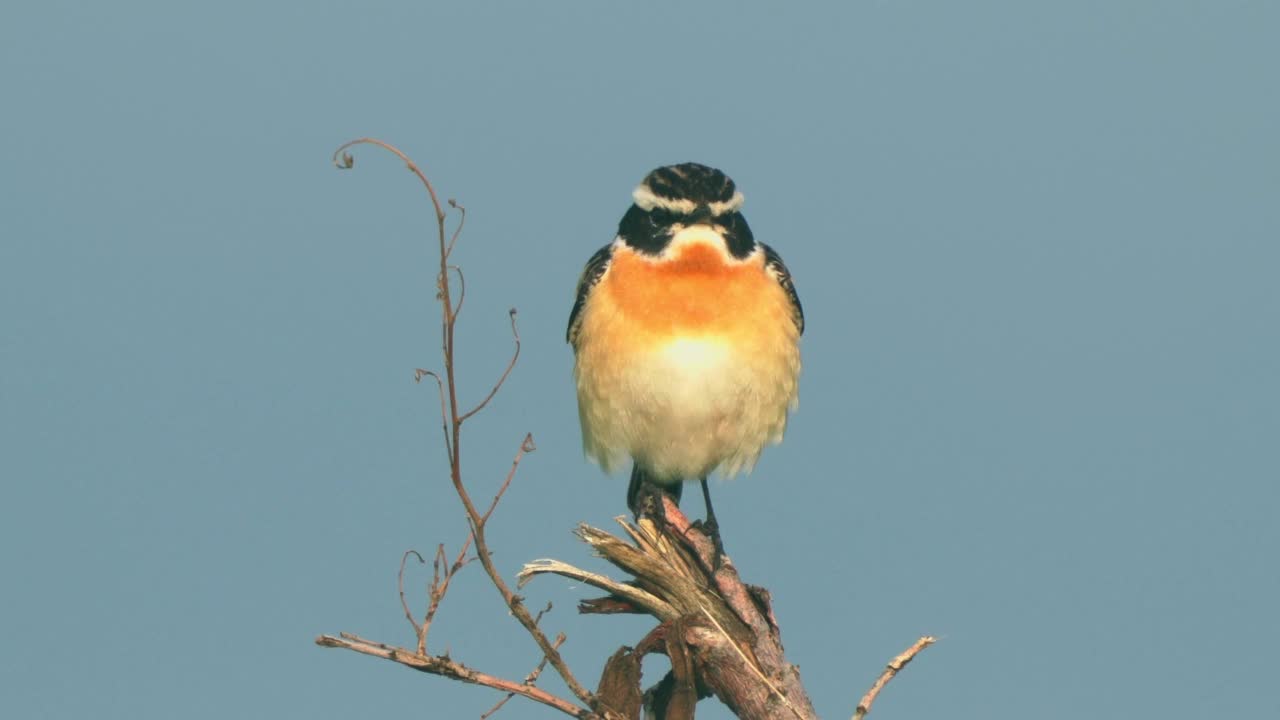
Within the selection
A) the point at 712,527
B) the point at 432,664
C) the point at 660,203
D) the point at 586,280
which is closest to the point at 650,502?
the point at 712,527

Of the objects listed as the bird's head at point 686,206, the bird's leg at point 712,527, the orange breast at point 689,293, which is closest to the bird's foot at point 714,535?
the bird's leg at point 712,527

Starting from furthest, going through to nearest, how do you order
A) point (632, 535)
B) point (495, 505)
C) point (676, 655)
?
point (632, 535) < point (676, 655) < point (495, 505)

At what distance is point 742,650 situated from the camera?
6590 millimetres

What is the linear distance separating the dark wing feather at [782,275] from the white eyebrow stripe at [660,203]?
75cm

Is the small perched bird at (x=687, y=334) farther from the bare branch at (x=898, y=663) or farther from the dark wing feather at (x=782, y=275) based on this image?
the bare branch at (x=898, y=663)

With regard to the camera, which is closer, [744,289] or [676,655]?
[676,655]

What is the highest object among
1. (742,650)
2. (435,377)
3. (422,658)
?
(435,377)

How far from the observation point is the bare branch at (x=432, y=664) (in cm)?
530

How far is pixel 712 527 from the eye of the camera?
723 centimetres

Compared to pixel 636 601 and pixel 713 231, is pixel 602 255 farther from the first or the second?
pixel 636 601

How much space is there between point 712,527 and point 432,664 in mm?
2123

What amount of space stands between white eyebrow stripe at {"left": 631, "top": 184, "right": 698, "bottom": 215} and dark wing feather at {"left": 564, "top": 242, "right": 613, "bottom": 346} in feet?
Answer: 2.01

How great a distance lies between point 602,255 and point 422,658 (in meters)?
2.68

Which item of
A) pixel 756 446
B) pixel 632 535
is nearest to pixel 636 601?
pixel 632 535
